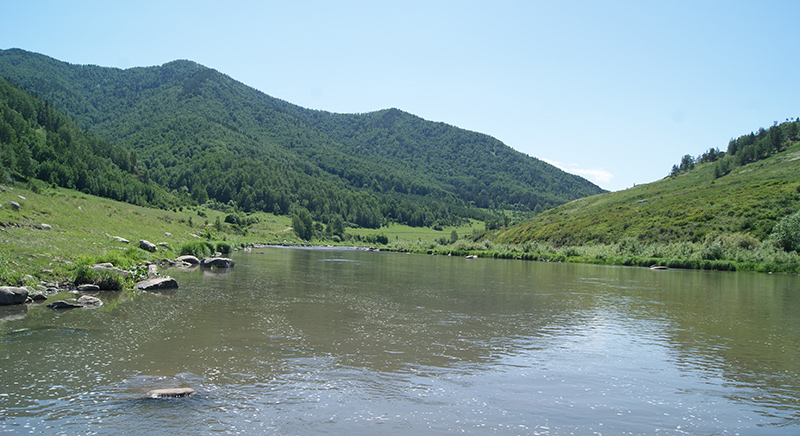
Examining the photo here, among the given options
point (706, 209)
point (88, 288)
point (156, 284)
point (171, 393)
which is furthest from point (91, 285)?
point (706, 209)

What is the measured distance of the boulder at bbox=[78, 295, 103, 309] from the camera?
874 inches

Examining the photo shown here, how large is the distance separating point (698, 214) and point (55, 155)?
132414 mm

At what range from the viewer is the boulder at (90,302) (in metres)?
22.2

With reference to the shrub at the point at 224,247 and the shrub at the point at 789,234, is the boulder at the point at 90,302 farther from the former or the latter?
the shrub at the point at 789,234

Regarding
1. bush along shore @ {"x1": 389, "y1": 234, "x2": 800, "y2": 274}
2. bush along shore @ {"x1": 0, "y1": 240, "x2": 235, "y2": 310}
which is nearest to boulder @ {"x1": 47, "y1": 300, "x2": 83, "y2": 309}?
bush along shore @ {"x1": 0, "y1": 240, "x2": 235, "y2": 310}

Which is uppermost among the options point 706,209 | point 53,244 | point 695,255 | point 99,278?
point 706,209

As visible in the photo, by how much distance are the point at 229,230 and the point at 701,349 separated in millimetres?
128622

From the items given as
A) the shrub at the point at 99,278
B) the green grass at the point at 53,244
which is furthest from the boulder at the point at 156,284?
the green grass at the point at 53,244

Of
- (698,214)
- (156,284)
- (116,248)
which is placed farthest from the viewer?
(698,214)

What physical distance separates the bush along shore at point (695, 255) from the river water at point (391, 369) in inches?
1707

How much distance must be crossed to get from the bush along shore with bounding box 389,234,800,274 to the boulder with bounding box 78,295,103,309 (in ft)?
239

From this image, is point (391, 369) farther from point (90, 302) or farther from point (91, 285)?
point (91, 285)

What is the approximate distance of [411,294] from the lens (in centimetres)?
3388

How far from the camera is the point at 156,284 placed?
2919 centimetres
